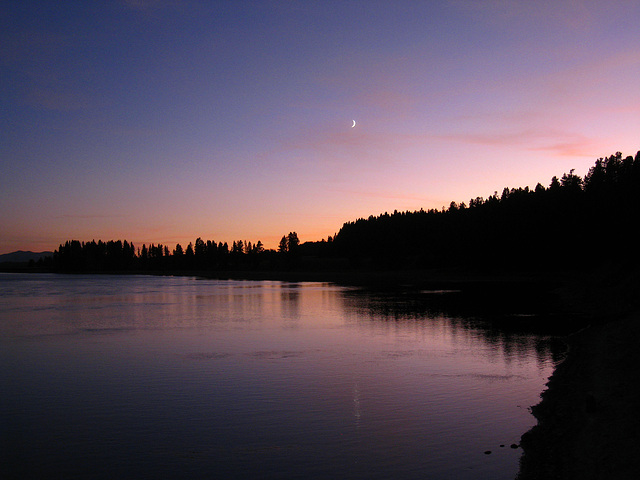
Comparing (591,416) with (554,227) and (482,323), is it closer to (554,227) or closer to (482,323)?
(482,323)

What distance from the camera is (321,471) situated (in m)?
12.6

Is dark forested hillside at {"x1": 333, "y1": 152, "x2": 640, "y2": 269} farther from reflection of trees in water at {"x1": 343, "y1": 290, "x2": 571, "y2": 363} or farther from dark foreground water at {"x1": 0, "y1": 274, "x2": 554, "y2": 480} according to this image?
dark foreground water at {"x1": 0, "y1": 274, "x2": 554, "y2": 480}

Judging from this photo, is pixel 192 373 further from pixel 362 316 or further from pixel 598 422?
pixel 362 316

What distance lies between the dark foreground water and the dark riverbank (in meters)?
0.74

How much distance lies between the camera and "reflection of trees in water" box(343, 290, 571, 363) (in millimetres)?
28750

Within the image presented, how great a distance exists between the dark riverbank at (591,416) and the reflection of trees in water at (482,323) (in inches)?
96.6

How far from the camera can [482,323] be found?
39594 mm

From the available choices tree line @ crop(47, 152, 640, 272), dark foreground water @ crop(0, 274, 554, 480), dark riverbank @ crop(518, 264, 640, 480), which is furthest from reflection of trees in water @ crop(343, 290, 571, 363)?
tree line @ crop(47, 152, 640, 272)

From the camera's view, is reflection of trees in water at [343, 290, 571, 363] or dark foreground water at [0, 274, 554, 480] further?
reflection of trees in water at [343, 290, 571, 363]

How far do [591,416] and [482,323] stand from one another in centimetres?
2490

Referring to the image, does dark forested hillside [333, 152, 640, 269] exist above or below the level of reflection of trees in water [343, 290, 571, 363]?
above

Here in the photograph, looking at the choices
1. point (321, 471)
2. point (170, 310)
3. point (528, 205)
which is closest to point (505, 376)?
point (321, 471)

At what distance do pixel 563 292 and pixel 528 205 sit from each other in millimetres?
60534

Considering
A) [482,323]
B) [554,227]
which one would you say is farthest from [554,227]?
[482,323]
